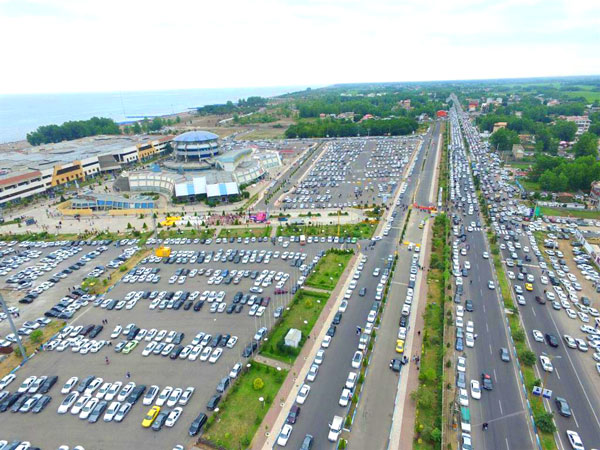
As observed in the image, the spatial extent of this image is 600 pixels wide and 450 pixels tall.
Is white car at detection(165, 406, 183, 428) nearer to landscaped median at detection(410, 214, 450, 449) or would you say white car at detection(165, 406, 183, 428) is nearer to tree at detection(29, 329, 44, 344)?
landscaped median at detection(410, 214, 450, 449)

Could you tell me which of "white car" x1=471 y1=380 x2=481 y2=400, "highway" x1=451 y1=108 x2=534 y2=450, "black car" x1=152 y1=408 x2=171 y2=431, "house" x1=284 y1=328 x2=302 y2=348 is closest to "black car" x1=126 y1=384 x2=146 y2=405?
"black car" x1=152 y1=408 x2=171 y2=431

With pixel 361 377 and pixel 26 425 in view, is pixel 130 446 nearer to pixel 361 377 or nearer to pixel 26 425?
pixel 26 425

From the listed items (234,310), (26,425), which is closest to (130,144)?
(234,310)

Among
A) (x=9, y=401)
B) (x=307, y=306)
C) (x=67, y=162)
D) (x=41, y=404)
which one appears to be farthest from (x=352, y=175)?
(x=9, y=401)

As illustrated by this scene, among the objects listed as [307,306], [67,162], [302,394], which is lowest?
[302,394]

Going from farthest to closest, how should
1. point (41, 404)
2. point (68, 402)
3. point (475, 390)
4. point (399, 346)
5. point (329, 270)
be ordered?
point (329, 270) < point (399, 346) < point (68, 402) < point (41, 404) < point (475, 390)

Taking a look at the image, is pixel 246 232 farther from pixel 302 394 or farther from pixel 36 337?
pixel 302 394
